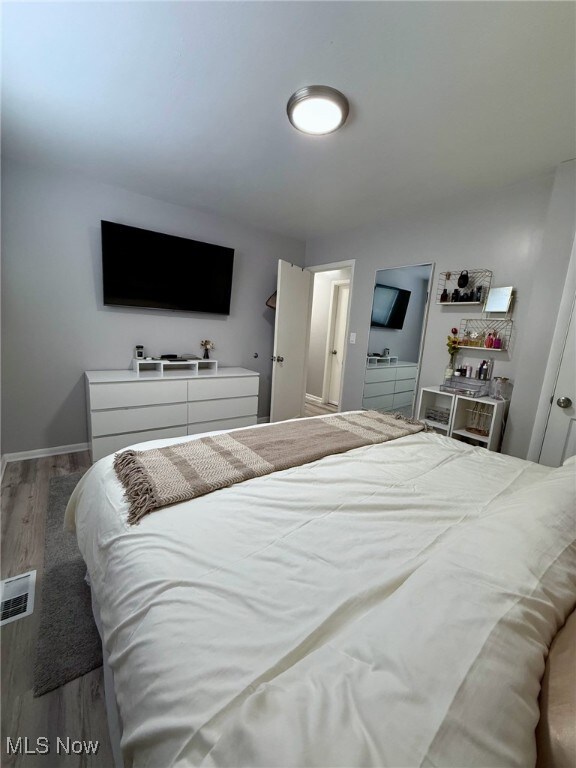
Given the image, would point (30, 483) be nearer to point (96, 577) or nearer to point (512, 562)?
point (96, 577)

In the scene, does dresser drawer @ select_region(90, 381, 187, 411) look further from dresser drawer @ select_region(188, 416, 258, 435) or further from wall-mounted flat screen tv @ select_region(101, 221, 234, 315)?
wall-mounted flat screen tv @ select_region(101, 221, 234, 315)

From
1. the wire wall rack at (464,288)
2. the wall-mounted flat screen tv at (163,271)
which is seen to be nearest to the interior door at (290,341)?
the wall-mounted flat screen tv at (163,271)

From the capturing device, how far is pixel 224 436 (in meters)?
1.72

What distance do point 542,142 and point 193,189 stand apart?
2559 millimetres

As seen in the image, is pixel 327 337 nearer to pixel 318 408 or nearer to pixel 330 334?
pixel 330 334

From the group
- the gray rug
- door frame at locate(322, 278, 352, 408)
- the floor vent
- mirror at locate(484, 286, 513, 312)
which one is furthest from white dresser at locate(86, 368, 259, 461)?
mirror at locate(484, 286, 513, 312)

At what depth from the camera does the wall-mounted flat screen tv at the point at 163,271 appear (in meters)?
2.87

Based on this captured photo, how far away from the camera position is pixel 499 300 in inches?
95.8

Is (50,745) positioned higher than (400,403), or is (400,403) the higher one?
(400,403)

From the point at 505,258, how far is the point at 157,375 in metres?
3.11

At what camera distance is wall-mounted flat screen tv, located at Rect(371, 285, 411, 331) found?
3148mm

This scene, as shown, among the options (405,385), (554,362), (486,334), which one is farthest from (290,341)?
(554,362)

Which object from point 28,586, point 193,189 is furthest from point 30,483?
point 193,189

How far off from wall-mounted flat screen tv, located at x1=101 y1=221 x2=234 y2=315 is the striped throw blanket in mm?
2023
